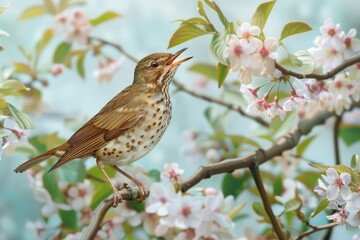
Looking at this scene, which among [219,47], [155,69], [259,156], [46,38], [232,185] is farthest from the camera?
[46,38]

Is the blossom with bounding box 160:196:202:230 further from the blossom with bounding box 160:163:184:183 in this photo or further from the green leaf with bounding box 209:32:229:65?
the green leaf with bounding box 209:32:229:65

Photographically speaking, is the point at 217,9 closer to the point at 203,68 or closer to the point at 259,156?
the point at 259,156

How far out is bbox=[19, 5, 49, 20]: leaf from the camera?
5.90ft

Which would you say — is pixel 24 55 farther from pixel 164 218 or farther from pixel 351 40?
pixel 351 40

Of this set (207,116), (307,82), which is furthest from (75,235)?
(207,116)

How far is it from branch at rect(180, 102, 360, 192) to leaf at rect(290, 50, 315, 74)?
228mm

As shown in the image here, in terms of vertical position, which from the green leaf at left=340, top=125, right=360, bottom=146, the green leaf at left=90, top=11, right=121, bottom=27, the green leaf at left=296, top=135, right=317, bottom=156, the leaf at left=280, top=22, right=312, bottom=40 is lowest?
the green leaf at left=340, top=125, right=360, bottom=146

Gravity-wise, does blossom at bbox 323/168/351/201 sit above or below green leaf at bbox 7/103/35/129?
below

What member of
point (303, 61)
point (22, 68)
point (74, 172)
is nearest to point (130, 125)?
point (303, 61)

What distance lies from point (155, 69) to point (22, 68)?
0.65 meters

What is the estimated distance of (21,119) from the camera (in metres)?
1.02

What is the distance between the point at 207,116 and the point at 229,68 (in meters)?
0.92

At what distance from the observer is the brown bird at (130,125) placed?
3.44 ft

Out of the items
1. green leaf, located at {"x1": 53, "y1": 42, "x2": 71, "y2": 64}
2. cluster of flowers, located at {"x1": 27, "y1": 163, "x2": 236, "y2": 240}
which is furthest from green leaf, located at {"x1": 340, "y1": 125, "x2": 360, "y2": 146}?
green leaf, located at {"x1": 53, "y1": 42, "x2": 71, "y2": 64}
